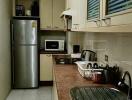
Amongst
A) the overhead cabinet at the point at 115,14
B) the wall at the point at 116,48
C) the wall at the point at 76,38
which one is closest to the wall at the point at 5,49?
the wall at the point at 76,38

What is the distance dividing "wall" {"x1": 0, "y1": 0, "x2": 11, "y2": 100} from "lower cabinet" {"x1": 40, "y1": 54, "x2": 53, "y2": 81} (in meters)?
0.79

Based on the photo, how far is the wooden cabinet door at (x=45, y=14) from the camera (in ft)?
16.3

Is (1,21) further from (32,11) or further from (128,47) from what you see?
(128,47)

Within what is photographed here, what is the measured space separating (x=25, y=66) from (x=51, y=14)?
1.39m

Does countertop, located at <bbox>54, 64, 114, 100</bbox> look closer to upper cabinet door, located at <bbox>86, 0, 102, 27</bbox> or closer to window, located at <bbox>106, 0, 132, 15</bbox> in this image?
upper cabinet door, located at <bbox>86, 0, 102, 27</bbox>

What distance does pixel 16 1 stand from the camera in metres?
5.11

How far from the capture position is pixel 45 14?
16.4 ft

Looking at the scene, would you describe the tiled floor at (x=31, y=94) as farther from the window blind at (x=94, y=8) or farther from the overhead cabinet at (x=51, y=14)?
the window blind at (x=94, y=8)

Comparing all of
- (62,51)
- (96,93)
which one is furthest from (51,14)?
(96,93)

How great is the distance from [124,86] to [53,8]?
3.58 m

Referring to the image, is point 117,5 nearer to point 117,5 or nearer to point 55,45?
point 117,5

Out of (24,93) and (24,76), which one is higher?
(24,76)

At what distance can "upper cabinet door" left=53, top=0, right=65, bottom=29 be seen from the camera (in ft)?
16.5

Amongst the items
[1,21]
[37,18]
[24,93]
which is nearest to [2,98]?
[24,93]
